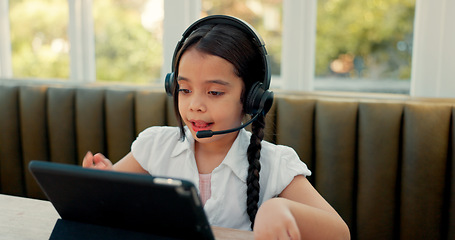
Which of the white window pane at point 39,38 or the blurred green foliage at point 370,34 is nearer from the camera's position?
the blurred green foliage at point 370,34

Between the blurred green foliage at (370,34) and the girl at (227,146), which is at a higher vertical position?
the blurred green foliage at (370,34)

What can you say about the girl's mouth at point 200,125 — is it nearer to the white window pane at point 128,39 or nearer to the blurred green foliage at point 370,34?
the blurred green foliage at point 370,34

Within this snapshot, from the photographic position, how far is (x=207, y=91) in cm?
90

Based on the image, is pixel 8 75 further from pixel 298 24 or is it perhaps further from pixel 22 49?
pixel 298 24

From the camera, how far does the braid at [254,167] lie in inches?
37.8

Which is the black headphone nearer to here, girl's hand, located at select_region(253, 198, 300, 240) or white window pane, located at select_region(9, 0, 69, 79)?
girl's hand, located at select_region(253, 198, 300, 240)

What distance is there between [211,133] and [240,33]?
26cm

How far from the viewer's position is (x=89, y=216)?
0.60 meters

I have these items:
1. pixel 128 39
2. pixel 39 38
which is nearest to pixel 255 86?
pixel 128 39

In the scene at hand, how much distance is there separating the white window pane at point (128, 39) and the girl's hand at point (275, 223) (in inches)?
61.8

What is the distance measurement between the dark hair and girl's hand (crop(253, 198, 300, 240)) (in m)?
0.32

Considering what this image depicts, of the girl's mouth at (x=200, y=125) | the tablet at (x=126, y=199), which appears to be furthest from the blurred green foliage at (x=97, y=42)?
the tablet at (x=126, y=199)

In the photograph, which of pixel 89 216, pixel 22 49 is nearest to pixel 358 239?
pixel 89 216

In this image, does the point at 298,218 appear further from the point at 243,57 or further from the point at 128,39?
the point at 128,39
